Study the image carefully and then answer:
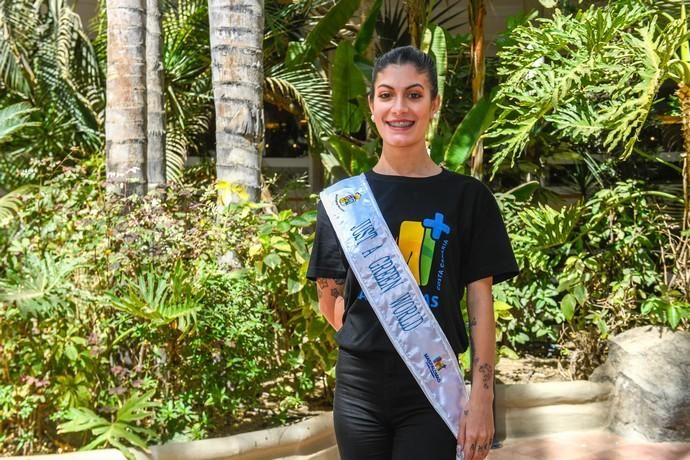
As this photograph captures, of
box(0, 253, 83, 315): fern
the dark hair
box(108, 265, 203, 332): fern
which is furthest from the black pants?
box(0, 253, 83, 315): fern

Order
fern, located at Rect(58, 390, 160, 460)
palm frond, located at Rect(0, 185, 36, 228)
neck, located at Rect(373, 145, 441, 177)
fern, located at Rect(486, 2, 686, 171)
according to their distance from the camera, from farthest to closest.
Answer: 1. fern, located at Rect(486, 2, 686, 171)
2. palm frond, located at Rect(0, 185, 36, 228)
3. fern, located at Rect(58, 390, 160, 460)
4. neck, located at Rect(373, 145, 441, 177)

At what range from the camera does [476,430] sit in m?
2.19

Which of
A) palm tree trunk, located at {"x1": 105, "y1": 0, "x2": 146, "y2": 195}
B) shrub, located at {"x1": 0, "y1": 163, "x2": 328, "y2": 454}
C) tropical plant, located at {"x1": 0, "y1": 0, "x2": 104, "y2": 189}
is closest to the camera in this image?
shrub, located at {"x1": 0, "y1": 163, "x2": 328, "y2": 454}

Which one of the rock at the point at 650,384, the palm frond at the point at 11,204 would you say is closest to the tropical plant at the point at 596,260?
the rock at the point at 650,384

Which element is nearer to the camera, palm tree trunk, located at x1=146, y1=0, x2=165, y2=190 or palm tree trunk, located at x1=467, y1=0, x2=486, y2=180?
palm tree trunk, located at x1=467, y1=0, x2=486, y2=180

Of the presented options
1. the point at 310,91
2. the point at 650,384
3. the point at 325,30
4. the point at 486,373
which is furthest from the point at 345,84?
the point at 486,373

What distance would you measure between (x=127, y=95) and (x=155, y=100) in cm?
181

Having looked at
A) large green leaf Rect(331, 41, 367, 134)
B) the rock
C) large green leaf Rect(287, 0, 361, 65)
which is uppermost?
large green leaf Rect(287, 0, 361, 65)

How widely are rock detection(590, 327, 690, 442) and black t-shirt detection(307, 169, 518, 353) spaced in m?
3.63

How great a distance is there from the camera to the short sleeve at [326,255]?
2.47 m

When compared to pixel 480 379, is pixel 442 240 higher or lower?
higher

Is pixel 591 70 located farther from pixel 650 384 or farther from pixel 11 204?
pixel 11 204

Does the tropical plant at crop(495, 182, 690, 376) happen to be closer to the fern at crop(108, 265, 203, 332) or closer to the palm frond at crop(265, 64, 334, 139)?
the fern at crop(108, 265, 203, 332)

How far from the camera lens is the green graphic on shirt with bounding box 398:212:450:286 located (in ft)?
7.30
